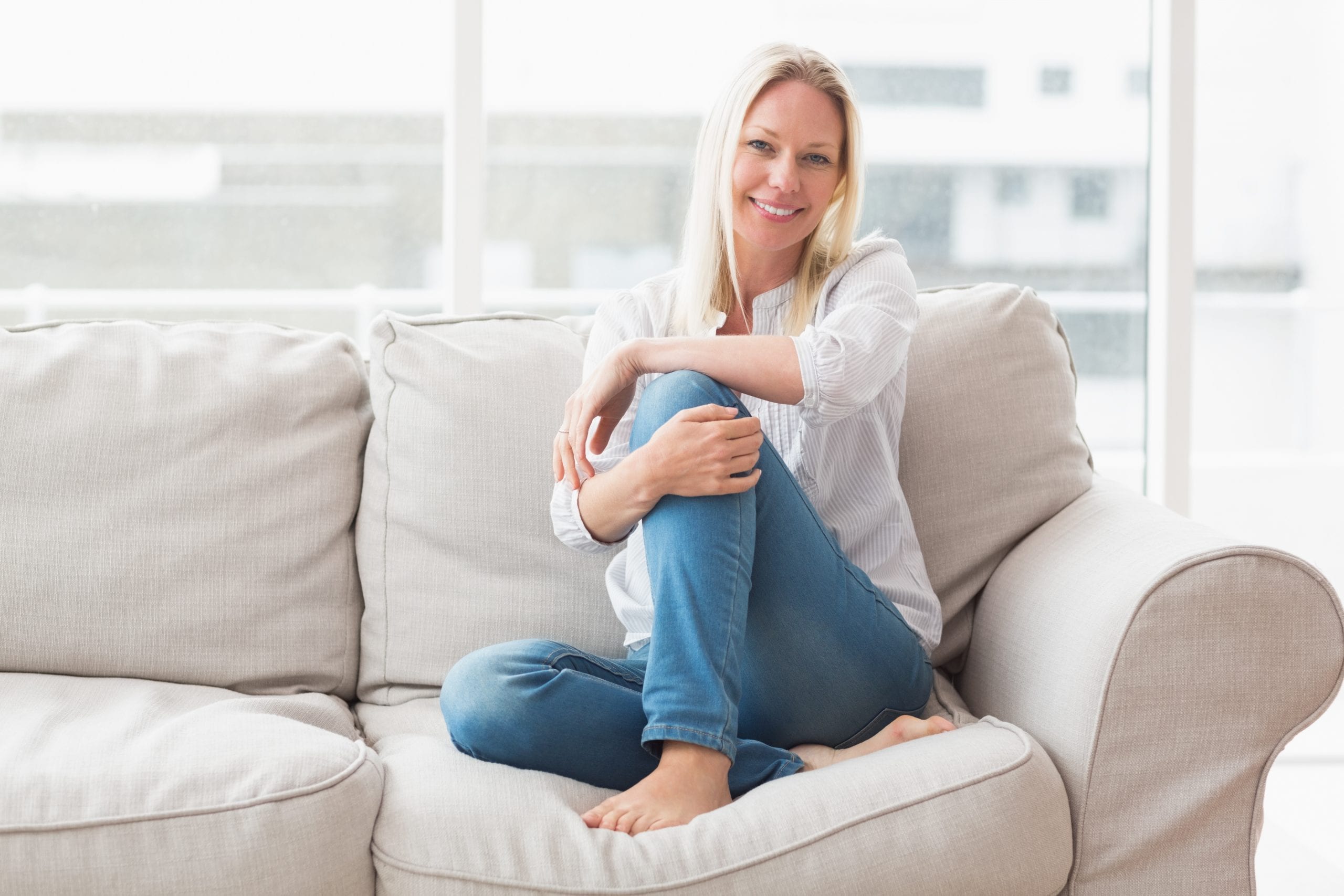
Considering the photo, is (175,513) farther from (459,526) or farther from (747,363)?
(747,363)

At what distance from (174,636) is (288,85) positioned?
1.29 metres

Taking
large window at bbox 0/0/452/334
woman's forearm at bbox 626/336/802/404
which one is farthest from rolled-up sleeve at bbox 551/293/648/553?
large window at bbox 0/0/452/334

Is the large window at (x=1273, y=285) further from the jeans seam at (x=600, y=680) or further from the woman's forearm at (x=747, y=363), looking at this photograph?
the jeans seam at (x=600, y=680)

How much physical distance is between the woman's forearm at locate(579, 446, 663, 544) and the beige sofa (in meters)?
0.22

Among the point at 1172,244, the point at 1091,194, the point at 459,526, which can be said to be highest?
the point at 1091,194

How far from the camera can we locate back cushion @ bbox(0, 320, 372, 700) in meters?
1.53

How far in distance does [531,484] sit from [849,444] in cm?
45

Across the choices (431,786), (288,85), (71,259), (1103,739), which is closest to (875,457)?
(1103,739)

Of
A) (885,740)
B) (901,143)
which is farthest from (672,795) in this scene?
(901,143)

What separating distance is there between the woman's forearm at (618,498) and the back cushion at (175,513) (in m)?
0.46

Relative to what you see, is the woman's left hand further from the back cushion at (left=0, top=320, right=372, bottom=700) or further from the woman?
the back cushion at (left=0, top=320, right=372, bottom=700)

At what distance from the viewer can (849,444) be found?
1.52 meters

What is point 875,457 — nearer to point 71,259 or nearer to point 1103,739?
point 1103,739

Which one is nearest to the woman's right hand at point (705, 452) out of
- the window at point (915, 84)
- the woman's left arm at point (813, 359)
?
the woman's left arm at point (813, 359)
